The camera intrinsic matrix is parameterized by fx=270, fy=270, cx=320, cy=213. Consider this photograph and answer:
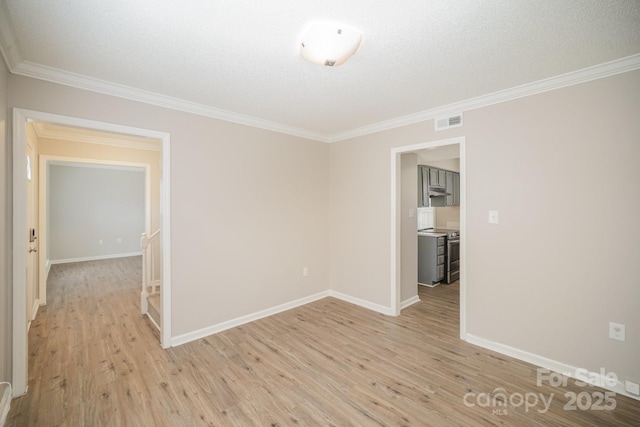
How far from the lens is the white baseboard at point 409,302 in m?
3.86

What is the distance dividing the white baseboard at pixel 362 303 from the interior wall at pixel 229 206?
29 cm

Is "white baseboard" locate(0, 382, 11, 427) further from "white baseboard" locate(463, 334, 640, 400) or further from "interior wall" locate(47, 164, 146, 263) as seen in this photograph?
"interior wall" locate(47, 164, 146, 263)

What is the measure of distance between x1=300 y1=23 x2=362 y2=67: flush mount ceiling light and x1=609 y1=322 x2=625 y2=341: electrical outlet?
2.86 m

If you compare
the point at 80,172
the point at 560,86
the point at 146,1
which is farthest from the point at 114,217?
the point at 560,86

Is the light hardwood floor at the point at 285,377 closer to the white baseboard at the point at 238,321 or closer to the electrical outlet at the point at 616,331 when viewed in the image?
the white baseboard at the point at 238,321

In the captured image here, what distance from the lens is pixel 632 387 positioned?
2029 mm

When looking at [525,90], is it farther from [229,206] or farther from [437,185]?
[229,206]

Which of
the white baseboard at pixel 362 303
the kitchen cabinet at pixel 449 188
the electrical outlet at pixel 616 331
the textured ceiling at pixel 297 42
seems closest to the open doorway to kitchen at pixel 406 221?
the white baseboard at pixel 362 303

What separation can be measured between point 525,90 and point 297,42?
7.00 ft

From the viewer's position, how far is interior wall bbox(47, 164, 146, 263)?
23.0 feet

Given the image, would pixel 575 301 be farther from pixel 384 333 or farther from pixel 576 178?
pixel 384 333

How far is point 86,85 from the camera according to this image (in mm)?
2334

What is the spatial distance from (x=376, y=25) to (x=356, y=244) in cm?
288

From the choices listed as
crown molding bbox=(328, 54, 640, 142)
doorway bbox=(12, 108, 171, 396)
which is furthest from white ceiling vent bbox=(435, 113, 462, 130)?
doorway bbox=(12, 108, 171, 396)
